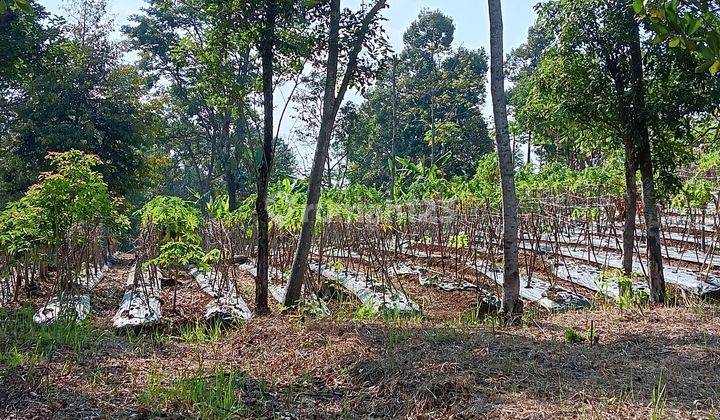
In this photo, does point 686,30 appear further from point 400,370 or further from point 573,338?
point 573,338

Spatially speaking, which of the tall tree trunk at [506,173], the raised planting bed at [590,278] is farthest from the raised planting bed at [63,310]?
the raised planting bed at [590,278]

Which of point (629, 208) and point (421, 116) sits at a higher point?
point (421, 116)

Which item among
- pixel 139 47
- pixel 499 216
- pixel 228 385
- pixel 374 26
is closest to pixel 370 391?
pixel 228 385

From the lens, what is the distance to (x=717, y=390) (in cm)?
294

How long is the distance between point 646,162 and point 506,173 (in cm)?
193

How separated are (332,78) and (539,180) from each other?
10.2m

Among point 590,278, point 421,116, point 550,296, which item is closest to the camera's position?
point 550,296

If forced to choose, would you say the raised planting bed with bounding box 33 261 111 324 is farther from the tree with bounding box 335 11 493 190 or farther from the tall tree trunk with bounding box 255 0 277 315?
the tree with bounding box 335 11 493 190

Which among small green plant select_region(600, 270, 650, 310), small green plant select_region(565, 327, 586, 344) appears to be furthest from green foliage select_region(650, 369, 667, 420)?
small green plant select_region(600, 270, 650, 310)

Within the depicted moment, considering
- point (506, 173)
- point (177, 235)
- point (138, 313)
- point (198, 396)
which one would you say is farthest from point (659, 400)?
point (177, 235)

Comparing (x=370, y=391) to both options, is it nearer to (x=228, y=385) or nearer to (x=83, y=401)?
(x=228, y=385)

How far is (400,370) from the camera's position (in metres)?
3.41

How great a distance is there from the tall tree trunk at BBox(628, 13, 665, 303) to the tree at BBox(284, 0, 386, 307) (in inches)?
105

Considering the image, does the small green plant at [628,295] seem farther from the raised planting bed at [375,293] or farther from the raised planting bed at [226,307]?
the raised planting bed at [226,307]
